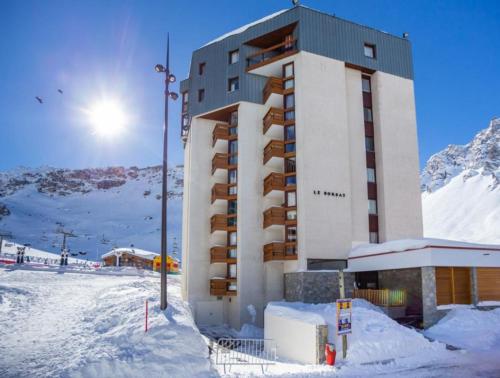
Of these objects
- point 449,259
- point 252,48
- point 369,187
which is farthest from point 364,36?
point 449,259

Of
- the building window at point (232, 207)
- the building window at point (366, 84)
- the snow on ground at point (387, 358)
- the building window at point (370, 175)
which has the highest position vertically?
the building window at point (366, 84)

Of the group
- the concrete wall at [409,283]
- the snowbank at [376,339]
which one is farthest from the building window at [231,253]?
the snowbank at [376,339]

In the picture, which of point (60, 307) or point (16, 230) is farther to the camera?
point (16, 230)

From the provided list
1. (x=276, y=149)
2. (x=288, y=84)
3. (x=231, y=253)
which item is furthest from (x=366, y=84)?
(x=231, y=253)

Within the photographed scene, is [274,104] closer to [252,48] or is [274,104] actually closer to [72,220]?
[252,48]

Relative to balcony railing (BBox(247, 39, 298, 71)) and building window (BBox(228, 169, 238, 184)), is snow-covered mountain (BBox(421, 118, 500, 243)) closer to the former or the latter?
balcony railing (BBox(247, 39, 298, 71))

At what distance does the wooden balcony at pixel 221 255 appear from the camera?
36.3 m

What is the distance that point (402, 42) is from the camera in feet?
133

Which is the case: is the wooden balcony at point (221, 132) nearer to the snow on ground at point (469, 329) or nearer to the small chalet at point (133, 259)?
the snow on ground at point (469, 329)

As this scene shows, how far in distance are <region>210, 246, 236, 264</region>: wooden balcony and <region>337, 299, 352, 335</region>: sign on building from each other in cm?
1954

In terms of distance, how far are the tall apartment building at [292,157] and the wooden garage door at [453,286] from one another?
8.78 metres

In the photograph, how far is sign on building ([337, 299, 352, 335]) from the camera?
17.0 metres

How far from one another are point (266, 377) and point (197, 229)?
2524 cm

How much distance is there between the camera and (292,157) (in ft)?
116
